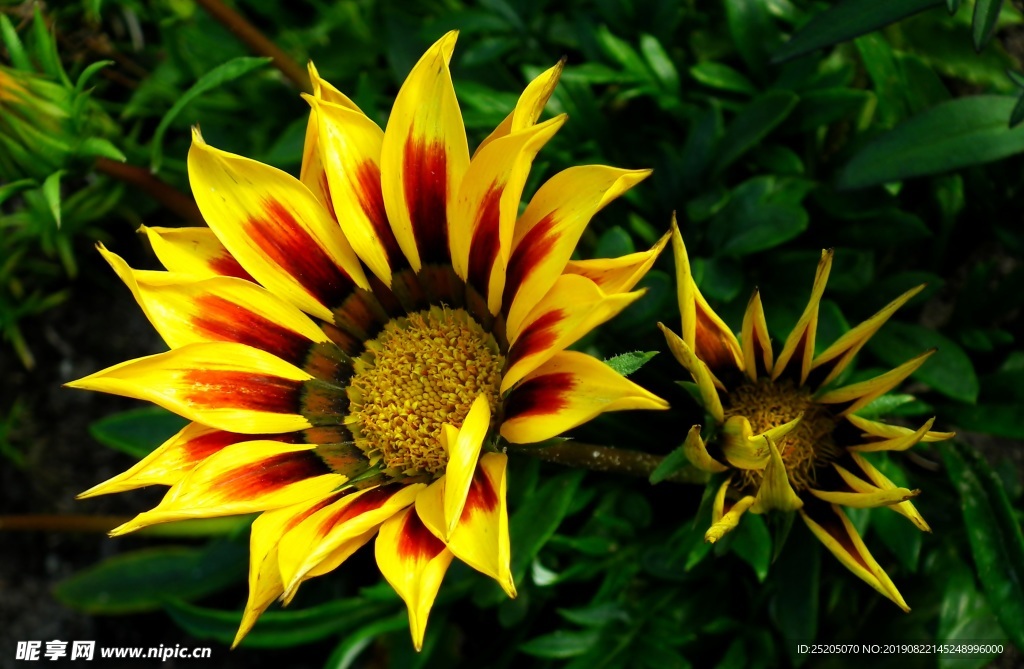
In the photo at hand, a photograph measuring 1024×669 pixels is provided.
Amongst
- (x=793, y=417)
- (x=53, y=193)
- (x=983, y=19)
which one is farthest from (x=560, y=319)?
(x=53, y=193)

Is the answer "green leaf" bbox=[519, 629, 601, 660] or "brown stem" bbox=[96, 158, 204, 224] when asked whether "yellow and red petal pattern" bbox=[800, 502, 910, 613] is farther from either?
"brown stem" bbox=[96, 158, 204, 224]

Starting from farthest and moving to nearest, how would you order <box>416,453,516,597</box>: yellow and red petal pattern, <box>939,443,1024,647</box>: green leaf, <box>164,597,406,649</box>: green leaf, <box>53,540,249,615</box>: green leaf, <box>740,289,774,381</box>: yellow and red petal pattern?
1. <box>53,540,249,615</box>: green leaf
2. <box>164,597,406,649</box>: green leaf
3. <box>939,443,1024,647</box>: green leaf
4. <box>740,289,774,381</box>: yellow and red petal pattern
5. <box>416,453,516,597</box>: yellow and red petal pattern

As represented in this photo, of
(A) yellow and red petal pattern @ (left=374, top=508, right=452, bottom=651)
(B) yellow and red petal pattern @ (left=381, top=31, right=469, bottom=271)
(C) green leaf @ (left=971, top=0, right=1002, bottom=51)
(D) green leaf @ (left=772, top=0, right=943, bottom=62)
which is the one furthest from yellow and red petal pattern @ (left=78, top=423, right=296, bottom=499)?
(C) green leaf @ (left=971, top=0, right=1002, bottom=51)

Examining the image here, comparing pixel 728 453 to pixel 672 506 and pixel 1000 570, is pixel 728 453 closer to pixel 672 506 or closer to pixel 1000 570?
pixel 1000 570

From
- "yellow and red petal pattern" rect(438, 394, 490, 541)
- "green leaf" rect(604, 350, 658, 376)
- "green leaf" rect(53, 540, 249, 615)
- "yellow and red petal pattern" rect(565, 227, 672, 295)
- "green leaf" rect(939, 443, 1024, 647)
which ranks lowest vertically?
"green leaf" rect(53, 540, 249, 615)

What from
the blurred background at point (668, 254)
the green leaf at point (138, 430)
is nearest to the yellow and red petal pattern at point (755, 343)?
the blurred background at point (668, 254)

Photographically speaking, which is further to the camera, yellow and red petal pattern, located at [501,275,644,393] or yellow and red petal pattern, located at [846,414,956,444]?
yellow and red petal pattern, located at [846,414,956,444]

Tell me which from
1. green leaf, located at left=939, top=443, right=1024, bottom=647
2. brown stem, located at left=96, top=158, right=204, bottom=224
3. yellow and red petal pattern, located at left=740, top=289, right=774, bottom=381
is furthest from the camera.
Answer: brown stem, located at left=96, top=158, right=204, bottom=224
